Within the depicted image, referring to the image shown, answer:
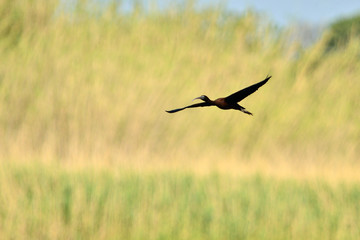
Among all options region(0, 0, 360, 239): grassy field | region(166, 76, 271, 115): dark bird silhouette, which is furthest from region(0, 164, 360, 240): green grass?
region(166, 76, 271, 115): dark bird silhouette

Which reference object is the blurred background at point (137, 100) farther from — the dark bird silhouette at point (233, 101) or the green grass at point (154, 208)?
the dark bird silhouette at point (233, 101)

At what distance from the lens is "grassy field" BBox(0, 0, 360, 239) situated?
6.62 m

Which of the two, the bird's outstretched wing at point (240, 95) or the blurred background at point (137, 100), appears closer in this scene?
the bird's outstretched wing at point (240, 95)

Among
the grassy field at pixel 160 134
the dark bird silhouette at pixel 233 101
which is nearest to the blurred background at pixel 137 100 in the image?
the grassy field at pixel 160 134

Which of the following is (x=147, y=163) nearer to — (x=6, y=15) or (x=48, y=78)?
(x=48, y=78)

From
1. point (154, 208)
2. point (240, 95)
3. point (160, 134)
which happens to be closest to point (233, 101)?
point (240, 95)

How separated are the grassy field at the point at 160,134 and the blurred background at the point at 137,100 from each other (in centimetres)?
2

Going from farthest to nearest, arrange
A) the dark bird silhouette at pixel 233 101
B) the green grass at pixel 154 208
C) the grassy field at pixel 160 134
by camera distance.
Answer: the grassy field at pixel 160 134, the green grass at pixel 154 208, the dark bird silhouette at pixel 233 101

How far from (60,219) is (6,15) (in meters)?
4.58

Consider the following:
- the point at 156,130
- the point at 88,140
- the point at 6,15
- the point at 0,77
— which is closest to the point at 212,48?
the point at 156,130

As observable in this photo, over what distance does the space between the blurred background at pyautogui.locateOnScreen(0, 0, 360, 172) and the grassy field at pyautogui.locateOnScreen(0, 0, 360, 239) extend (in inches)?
0.9

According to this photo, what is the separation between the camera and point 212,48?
6.81m

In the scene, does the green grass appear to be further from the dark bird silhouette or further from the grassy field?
the dark bird silhouette

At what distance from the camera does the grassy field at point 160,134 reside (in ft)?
21.7
